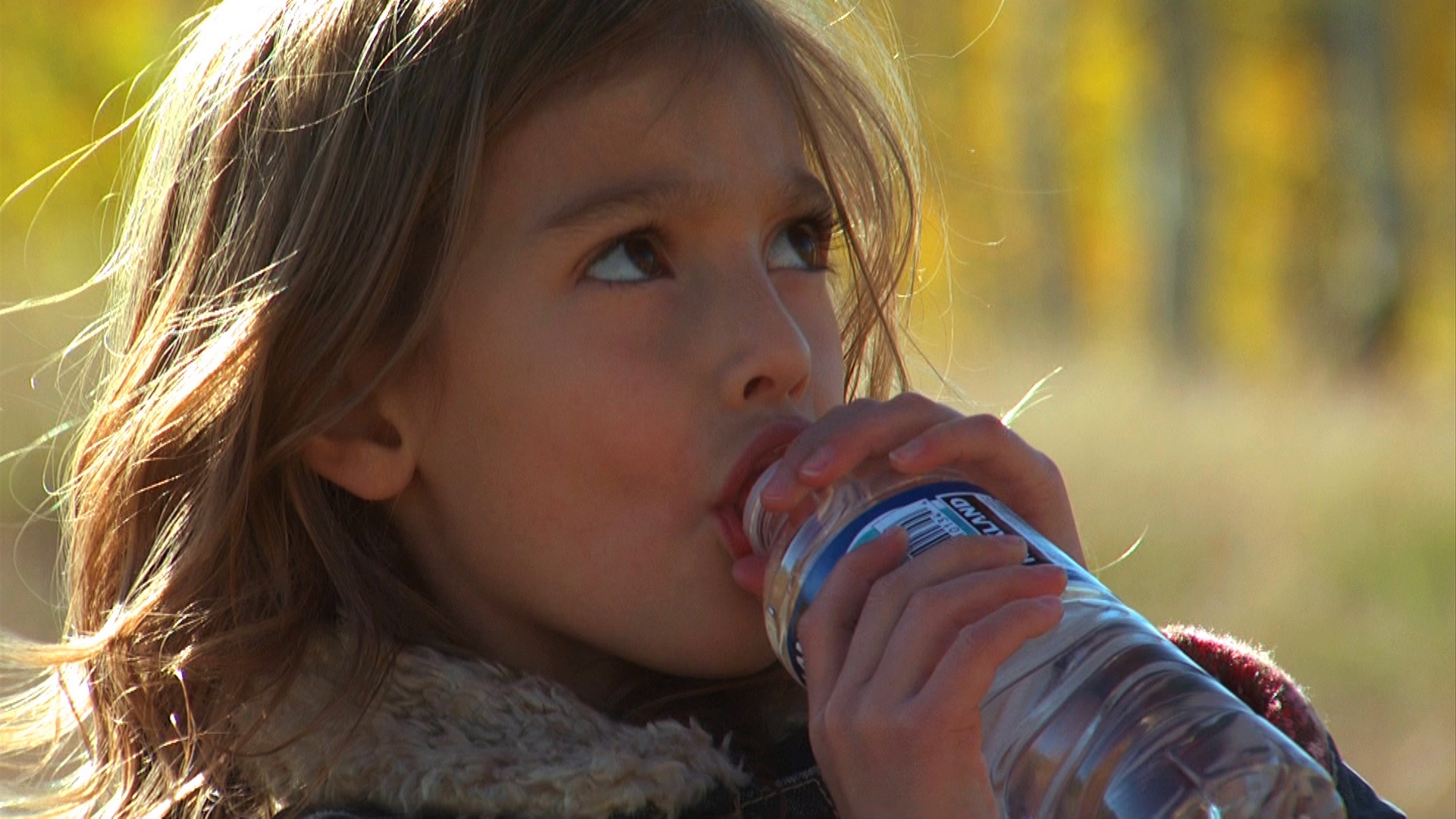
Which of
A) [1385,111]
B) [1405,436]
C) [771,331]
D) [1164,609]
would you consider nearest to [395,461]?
[771,331]

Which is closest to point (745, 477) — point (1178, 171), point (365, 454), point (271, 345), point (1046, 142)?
point (365, 454)

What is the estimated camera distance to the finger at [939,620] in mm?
1640

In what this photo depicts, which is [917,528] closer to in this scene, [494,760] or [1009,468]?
[1009,468]

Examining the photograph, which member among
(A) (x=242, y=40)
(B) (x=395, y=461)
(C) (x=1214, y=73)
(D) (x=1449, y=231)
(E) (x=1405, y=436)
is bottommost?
(D) (x=1449, y=231)

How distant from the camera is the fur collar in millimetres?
1849

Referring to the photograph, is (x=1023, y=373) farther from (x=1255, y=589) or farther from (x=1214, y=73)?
(x=1214, y=73)

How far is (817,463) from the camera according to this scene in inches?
71.8

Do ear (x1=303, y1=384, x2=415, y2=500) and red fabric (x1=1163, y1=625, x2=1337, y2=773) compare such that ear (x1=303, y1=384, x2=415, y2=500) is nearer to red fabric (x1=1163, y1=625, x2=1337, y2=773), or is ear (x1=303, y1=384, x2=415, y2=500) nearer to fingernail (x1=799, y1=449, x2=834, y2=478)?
fingernail (x1=799, y1=449, x2=834, y2=478)

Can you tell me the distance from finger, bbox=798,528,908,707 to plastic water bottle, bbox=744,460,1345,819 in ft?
0.07

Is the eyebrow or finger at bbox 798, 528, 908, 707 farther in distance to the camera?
the eyebrow

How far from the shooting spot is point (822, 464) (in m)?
1.82

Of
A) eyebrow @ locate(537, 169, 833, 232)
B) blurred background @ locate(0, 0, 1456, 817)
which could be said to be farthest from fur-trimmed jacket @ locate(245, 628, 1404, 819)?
blurred background @ locate(0, 0, 1456, 817)

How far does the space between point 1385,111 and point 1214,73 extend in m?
2.08

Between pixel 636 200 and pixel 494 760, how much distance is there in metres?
0.71
